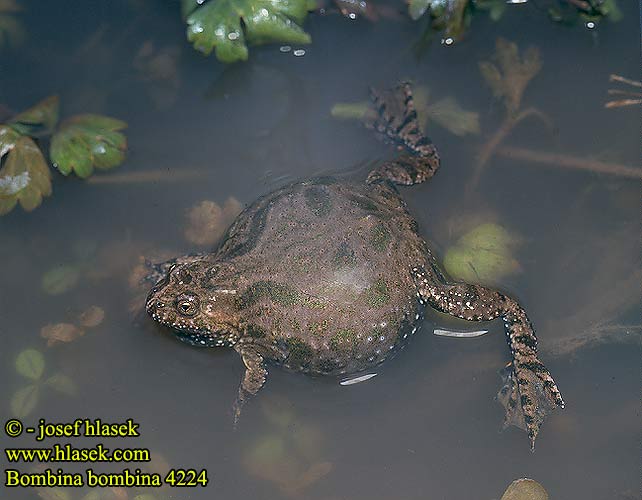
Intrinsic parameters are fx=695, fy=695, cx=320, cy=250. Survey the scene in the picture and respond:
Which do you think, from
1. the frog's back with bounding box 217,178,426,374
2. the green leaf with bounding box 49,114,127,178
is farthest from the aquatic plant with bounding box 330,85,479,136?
the green leaf with bounding box 49,114,127,178

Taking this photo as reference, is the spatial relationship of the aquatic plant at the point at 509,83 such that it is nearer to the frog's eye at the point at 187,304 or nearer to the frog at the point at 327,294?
the frog at the point at 327,294

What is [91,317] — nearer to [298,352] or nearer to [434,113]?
[298,352]

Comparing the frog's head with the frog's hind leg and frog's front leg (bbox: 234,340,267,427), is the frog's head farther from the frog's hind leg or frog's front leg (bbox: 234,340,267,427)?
the frog's hind leg

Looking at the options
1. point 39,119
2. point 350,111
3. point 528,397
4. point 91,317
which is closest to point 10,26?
point 39,119

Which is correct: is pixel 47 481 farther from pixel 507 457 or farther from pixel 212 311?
pixel 507 457

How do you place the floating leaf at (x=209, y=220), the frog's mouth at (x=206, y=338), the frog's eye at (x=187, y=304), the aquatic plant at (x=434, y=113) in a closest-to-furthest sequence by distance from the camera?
1. the frog's eye at (x=187, y=304)
2. the frog's mouth at (x=206, y=338)
3. the floating leaf at (x=209, y=220)
4. the aquatic plant at (x=434, y=113)

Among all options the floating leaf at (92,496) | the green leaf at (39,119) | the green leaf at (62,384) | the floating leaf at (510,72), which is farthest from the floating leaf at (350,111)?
the floating leaf at (92,496)

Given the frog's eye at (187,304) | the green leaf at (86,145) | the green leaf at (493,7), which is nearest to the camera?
the frog's eye at (187,304)
